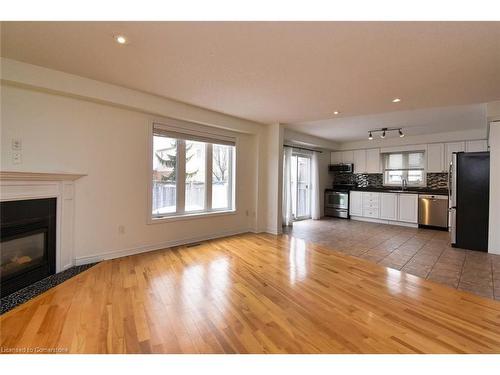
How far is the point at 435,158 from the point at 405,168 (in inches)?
31.1

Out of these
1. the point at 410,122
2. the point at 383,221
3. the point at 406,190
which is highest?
the point at 410,122

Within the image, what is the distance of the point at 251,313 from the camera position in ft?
6.57

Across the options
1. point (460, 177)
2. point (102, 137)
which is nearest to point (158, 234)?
point (102, 137)

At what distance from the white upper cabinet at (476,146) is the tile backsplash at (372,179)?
77 cm

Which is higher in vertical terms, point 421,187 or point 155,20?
point 155,20

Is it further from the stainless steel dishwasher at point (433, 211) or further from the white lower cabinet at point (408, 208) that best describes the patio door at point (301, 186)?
the stainless steel dishwasher at point (433, 211)

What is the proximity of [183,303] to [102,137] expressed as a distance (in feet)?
8.14

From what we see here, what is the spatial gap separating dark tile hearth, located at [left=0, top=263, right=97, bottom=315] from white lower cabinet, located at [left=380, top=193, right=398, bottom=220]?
669cm

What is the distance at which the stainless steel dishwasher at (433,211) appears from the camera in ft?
18.2

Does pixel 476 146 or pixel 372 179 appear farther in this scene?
pixel 372 179

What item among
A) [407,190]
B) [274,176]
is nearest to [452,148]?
[407,190]

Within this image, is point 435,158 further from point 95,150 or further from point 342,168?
point 95,150

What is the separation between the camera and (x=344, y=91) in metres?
3.08
